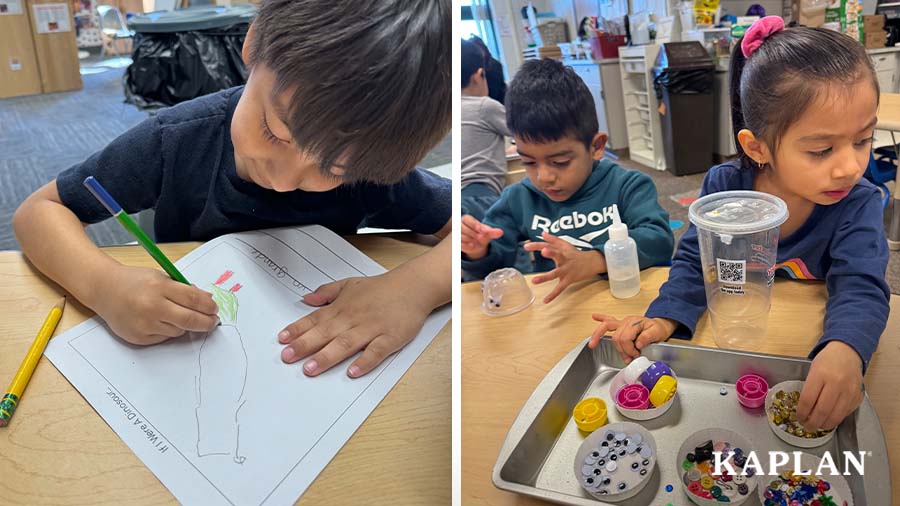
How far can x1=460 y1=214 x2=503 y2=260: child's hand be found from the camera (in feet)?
1.26

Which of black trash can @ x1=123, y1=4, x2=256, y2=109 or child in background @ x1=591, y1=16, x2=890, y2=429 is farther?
black trash can @ x1=123, y1=4, x2=256, y2=109

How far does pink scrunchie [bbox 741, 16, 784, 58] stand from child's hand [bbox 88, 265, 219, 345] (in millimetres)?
329

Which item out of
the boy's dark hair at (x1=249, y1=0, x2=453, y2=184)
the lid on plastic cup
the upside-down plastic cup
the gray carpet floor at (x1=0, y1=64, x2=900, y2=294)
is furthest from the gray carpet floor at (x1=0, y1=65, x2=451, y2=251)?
the lid on plastic cup

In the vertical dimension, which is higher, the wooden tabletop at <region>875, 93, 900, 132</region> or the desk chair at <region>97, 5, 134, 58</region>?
the desk chair at <region>97, 5, 134, 58</region>

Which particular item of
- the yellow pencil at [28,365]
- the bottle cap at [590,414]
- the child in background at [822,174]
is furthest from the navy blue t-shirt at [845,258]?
the yellow pencil at [28,365]

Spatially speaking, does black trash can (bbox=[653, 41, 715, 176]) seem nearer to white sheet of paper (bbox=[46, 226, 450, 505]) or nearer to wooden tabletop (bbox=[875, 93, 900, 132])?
wooden tabletop (bbox=[875, 93, 900, 132])

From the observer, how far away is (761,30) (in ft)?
0.97

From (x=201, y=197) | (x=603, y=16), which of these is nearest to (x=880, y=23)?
(x=603, y=16)

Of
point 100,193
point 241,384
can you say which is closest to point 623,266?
point 241,384

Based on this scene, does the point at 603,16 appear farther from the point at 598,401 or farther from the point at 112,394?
the point at 112,394

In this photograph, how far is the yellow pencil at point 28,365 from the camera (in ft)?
1.25

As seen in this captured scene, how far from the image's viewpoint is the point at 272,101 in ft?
1.14

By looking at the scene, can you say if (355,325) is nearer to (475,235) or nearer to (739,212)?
(475,235)

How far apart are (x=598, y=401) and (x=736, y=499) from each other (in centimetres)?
8
